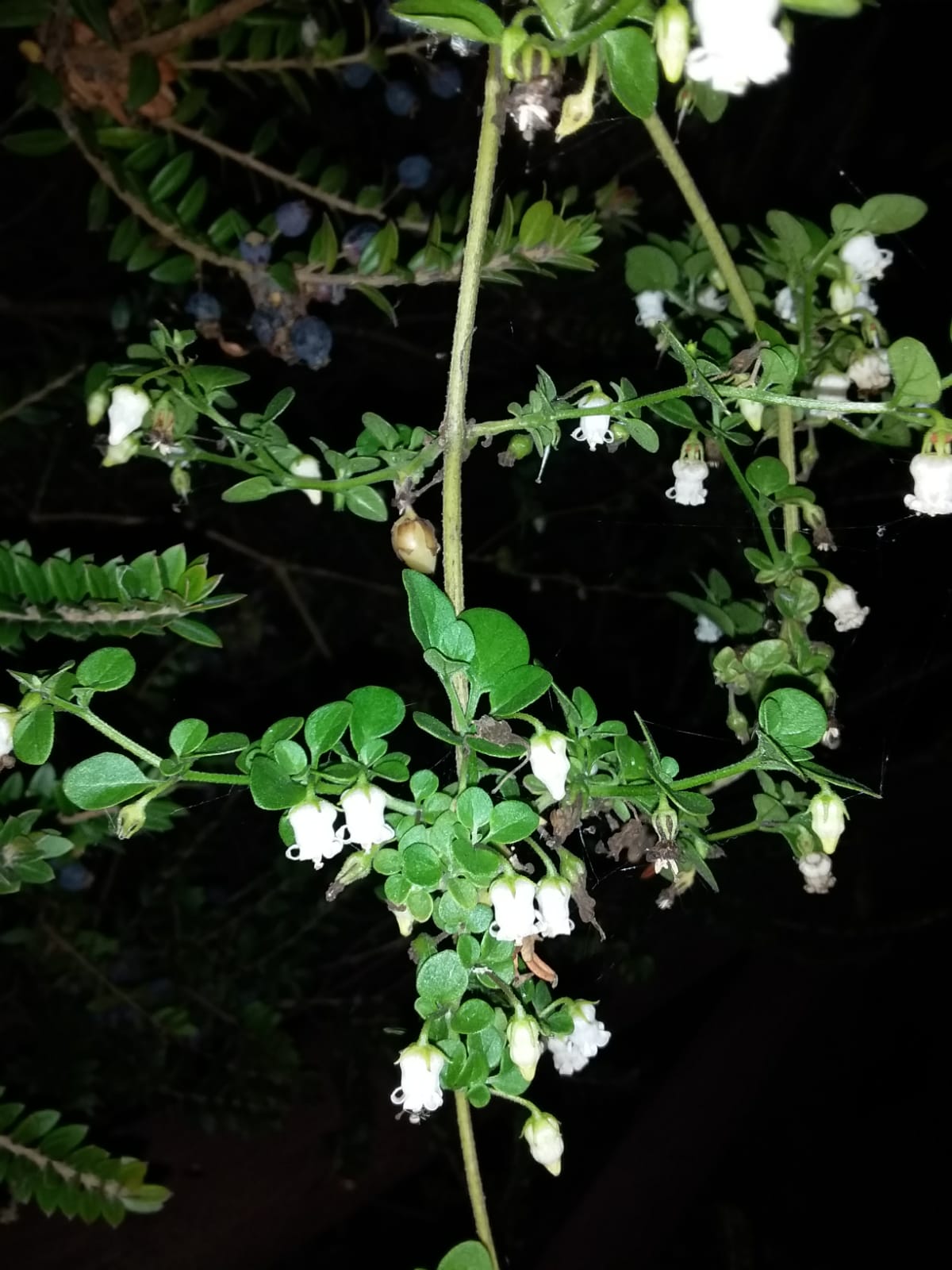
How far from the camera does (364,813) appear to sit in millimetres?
412

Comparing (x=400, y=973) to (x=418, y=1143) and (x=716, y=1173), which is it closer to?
(x=418, y=1143)

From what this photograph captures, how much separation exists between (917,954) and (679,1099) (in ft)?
1.96

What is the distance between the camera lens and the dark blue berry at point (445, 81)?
0.95 meters

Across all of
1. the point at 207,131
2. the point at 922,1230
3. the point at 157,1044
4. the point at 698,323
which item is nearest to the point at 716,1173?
the point at 922,1230

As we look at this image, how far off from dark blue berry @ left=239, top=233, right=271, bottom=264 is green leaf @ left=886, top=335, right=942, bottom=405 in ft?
1.74

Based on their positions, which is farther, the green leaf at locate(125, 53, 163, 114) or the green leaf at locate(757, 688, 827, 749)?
the green leaf at locate(125, 53, 163, 114)

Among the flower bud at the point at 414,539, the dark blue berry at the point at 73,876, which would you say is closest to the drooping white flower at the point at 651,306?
the flower bud at the point at 414,539

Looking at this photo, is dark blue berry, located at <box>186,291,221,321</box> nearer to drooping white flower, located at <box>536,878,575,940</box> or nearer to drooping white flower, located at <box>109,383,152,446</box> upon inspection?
drooping white flower, located at <box>109,383,152,446</box>

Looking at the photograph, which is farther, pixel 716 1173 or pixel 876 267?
pixel 716 1173

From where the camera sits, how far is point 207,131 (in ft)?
2.88

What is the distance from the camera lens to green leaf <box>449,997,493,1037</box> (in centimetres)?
45

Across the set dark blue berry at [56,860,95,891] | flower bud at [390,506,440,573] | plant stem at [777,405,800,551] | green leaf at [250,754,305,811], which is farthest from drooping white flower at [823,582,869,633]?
dark blue berry at [56,860,95,891]

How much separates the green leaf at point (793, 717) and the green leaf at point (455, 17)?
295mm

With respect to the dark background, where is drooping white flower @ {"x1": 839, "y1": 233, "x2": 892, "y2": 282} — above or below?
above
